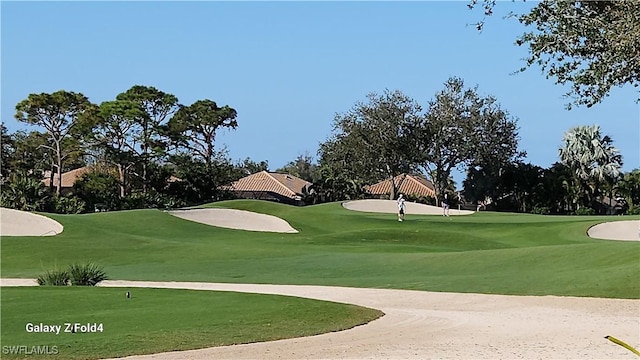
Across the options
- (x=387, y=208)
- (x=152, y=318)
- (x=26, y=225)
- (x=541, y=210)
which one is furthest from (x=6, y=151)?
(x=152, y=318)

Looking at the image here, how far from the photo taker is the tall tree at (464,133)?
69.2 meters

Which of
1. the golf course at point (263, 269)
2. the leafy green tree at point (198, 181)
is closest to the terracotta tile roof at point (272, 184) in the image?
the leafy green tree at point (198, 181)

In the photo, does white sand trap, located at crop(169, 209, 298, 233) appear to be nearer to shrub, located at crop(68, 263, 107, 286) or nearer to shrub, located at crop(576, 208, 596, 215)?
shrub, located at crop(68, 263, 107, 286)

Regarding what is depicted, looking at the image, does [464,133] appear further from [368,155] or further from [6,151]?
[6,151]

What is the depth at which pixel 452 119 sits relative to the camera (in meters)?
69.2

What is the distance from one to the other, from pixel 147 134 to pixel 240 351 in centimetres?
5648

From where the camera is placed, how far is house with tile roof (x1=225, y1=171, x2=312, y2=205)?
80.8 meters

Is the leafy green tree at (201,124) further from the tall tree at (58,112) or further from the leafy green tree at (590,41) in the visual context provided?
the leafy green tree at (590,41)

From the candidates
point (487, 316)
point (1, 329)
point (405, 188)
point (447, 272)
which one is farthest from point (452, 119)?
point (1, 329)

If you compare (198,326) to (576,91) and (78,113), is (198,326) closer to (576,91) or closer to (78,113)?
(576,91)

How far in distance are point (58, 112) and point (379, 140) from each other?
2613 cm

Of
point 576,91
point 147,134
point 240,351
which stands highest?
point 147,134

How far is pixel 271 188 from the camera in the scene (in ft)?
280

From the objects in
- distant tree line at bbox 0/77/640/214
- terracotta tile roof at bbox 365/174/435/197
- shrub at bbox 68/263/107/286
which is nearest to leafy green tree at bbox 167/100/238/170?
distant tree line at bbox 0/77/640/214
